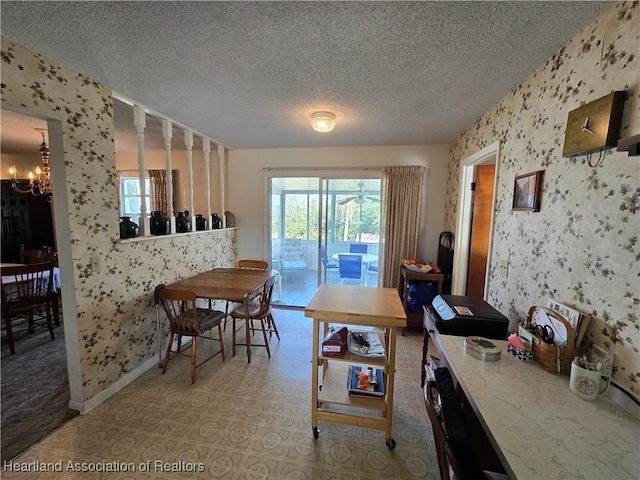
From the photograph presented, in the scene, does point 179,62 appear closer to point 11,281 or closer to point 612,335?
point 612,335

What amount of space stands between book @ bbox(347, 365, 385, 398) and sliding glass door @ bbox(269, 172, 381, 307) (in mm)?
2125

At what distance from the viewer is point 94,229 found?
6.32ft

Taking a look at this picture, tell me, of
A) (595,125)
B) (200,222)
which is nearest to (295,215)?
(200,222)

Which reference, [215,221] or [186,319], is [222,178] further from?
[186,319]

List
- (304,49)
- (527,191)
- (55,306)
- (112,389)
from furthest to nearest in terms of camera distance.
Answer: (55,306) < (112,389) < (527,191) < (304,49)

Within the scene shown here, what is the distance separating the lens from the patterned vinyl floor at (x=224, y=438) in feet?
4.97

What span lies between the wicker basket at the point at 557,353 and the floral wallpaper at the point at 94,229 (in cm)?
290

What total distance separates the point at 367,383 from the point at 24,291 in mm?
3735

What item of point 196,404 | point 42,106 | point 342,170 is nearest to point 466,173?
point 342,170

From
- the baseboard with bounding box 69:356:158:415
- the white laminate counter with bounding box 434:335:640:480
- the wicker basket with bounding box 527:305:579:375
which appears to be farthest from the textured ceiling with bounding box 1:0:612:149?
the baseboard with bounding box 69:356:158:415

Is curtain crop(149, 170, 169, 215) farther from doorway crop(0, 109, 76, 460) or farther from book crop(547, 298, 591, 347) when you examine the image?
book crop(547, 298, 591, 347)

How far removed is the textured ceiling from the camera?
123 cm

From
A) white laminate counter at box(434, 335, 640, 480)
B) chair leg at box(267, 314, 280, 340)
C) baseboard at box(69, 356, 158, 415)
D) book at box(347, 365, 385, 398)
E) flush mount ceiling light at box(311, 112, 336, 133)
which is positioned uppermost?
flush mount ceiling light at box(311, 112, 336, 133)

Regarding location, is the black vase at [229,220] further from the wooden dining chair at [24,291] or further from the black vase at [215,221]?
the wooden dining chair at [24,291]
